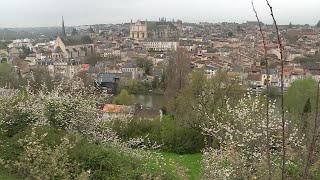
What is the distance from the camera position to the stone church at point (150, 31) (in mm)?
72125

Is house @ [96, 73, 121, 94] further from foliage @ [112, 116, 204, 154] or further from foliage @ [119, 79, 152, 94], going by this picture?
foliage @ [112, 116, 204, 154]

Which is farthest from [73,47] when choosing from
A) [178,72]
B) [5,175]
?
[5,175]

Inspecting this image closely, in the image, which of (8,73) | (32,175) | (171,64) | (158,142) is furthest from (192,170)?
(8,73)

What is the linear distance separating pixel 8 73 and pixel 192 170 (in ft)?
77.2

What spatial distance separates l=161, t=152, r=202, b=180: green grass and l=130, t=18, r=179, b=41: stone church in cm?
6028

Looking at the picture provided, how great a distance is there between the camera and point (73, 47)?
56.1 m

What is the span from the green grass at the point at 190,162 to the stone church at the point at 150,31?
6028 cm

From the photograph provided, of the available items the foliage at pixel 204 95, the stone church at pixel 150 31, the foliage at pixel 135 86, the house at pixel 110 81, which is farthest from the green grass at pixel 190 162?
the stone church at pixel 150 31

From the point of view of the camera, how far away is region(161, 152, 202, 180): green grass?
8.28 meters

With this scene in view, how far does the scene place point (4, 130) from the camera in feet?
27.0

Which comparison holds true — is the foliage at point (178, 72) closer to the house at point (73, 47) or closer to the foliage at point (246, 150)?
the foliage at point (246, 150)

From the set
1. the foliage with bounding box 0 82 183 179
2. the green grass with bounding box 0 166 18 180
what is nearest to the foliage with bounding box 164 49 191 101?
the foliage with bounding box 0 82 183 179

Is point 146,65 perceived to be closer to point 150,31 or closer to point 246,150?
point 246,150

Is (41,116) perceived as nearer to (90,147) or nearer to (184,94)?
(90,147)
